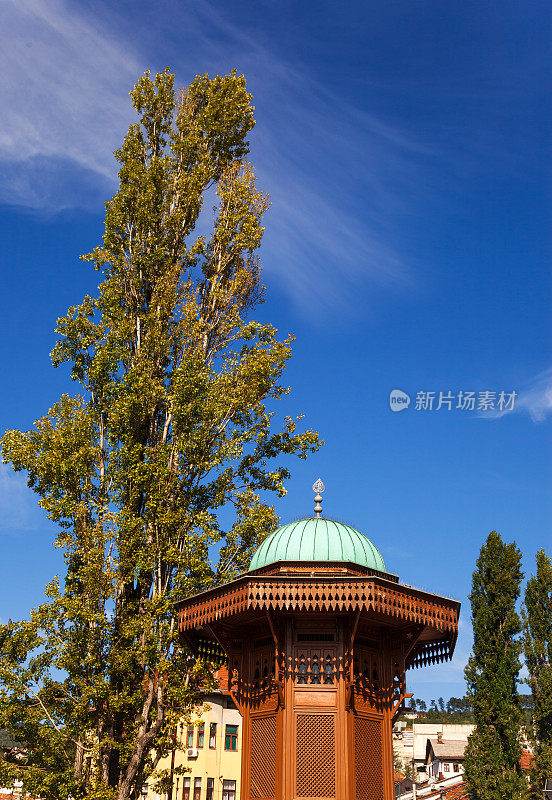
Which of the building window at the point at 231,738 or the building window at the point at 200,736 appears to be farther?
the building window at the point at 231,738

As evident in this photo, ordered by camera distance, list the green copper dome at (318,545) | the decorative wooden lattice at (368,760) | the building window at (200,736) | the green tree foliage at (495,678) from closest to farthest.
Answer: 1. the decorative wooden lattice at (368,760)
2. the green copper dome at (318,545)
3. the green tree foliage at (495,678)
4. the building window at (200,736)

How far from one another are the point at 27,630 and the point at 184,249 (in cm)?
1187

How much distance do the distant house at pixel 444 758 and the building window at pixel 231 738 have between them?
27761 mm

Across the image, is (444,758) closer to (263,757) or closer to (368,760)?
(368,760)

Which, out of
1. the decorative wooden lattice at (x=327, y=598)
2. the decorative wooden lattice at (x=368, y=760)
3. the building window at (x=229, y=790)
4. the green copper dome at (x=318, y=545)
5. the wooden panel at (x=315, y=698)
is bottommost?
the building window at (x=229, y=790)

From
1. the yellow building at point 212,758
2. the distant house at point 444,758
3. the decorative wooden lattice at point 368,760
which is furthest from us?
the distant house at point 444,758

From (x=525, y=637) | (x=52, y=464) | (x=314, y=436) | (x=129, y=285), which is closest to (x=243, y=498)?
(x=314, y=436)

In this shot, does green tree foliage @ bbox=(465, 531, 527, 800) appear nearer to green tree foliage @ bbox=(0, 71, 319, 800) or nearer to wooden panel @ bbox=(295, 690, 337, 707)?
green tree foliage @ bbox=(0, 71, 319, 800)

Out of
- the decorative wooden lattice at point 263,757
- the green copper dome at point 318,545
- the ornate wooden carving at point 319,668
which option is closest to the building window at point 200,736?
the ornate wooden carving at point 319,668

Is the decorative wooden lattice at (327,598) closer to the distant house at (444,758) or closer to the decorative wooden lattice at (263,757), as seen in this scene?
the decorative wooden lattice at (263,757)

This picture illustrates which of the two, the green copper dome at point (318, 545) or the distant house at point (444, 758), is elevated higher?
the green copper dome at point (318, 545)

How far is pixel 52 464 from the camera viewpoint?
1958cm

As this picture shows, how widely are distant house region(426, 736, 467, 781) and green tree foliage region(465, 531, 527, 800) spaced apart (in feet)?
106

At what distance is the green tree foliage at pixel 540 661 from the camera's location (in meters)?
33.2
